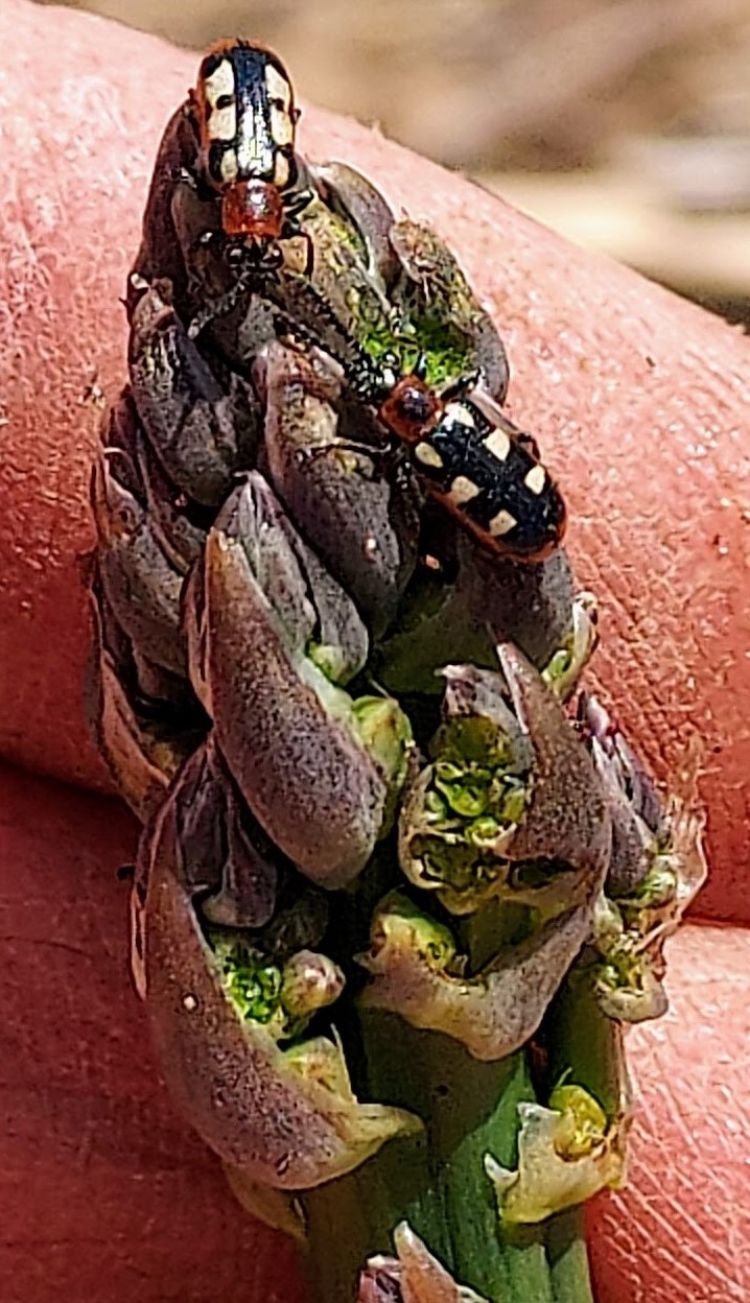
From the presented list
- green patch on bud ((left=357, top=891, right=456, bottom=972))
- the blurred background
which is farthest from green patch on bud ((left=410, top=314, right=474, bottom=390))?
the blurred background

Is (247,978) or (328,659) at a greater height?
(328,659)

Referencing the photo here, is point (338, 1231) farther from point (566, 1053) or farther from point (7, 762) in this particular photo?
point (7, 762)

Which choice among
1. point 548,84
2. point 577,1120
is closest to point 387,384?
point 577,1120

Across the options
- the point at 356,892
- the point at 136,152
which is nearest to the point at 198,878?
the point at 356,892

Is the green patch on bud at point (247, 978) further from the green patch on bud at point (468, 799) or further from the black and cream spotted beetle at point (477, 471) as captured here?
the black and cream spotted beetle at point (477, 471)

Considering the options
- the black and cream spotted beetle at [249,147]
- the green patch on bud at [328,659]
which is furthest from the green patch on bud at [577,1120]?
the black and cream spotted beetle at [249,147]

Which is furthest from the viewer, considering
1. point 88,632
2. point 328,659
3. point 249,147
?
point 88,632

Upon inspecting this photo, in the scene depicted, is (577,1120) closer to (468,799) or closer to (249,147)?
(468,799)
